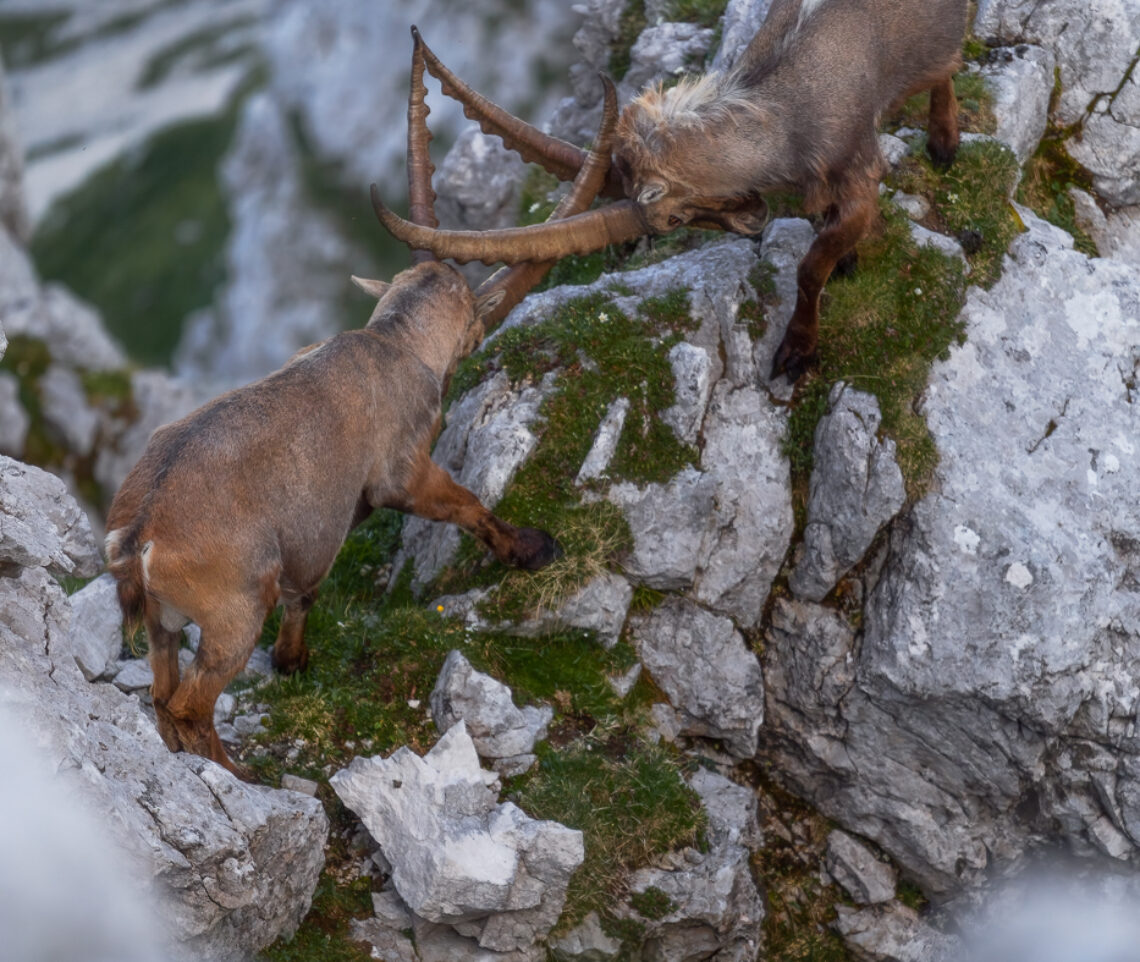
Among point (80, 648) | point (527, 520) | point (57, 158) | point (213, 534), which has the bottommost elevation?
point (57, 158)

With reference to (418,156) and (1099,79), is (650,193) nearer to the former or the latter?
(418,156)

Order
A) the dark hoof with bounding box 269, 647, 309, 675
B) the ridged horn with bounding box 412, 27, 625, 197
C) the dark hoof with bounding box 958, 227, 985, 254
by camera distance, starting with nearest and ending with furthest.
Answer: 1. the dark hoof with bounding box 269, 647, 309, 675
2. the ridged horn with bounding box 412, 27, 625, 197
3. the dark hoof with bounding box 958, 227, 985, 254

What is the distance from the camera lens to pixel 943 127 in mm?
9742

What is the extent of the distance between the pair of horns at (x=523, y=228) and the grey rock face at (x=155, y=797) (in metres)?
3.07

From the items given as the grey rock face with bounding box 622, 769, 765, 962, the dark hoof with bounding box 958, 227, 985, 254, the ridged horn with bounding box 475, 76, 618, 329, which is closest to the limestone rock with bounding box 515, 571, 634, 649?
the grey rock face with bounding box 622, 769, 765, 962

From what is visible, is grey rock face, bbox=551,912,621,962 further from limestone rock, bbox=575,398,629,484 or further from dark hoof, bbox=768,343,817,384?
dark hoof, bbox=768,343,817,384

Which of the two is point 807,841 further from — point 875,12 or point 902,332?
point 875,12

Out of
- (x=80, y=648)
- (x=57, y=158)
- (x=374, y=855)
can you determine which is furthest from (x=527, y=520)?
(x=57, y=158)

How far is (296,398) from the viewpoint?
7.89m

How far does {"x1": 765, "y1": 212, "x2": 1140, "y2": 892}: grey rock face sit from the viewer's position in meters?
8.31

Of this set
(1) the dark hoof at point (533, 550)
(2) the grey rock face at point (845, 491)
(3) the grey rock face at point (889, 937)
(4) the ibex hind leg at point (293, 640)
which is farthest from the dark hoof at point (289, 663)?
(3) the grey rock face at point (889, 937)

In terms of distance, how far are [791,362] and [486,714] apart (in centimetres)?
316

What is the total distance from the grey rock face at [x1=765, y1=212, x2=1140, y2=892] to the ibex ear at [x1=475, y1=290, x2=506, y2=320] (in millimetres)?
2851

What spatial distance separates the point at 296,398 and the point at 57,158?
5352 centimetres
